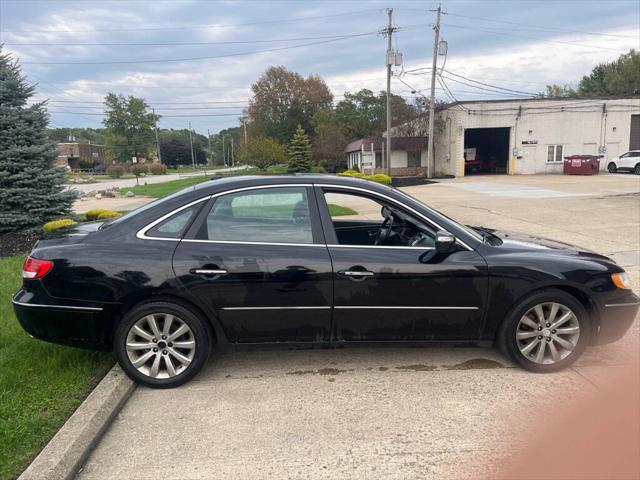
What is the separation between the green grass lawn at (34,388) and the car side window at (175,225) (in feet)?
4.18

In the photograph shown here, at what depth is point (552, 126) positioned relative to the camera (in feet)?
117

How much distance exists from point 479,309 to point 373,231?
1.38 meters

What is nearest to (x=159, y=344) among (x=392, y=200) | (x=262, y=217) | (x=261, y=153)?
(x=262, y=217)

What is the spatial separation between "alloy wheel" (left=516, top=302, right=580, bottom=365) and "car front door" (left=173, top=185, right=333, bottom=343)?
5.20ft

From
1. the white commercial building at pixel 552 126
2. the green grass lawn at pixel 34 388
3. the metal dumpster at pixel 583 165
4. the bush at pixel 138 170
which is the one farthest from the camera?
the bush at pixel 138 170

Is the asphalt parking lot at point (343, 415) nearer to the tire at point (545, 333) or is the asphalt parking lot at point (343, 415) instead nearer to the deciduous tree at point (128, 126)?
the tire at point (545, 333)

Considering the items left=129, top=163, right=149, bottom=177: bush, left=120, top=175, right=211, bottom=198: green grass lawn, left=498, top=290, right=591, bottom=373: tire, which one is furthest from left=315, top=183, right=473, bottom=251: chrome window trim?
left=129, top=163, right=149, bottom=177: bush

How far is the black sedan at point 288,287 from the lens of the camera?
3539 mm

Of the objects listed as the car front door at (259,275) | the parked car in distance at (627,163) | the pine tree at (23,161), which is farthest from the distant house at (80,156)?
the car front door at (259,275)

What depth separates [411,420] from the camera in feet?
10.4

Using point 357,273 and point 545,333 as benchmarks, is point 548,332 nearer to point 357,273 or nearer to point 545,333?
point 545,333

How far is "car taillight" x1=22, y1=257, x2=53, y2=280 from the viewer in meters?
3.56

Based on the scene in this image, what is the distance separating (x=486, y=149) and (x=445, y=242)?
144 ft

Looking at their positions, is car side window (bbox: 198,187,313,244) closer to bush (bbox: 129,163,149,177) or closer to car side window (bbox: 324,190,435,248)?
car side window (bbox: 324,190,435,248)
